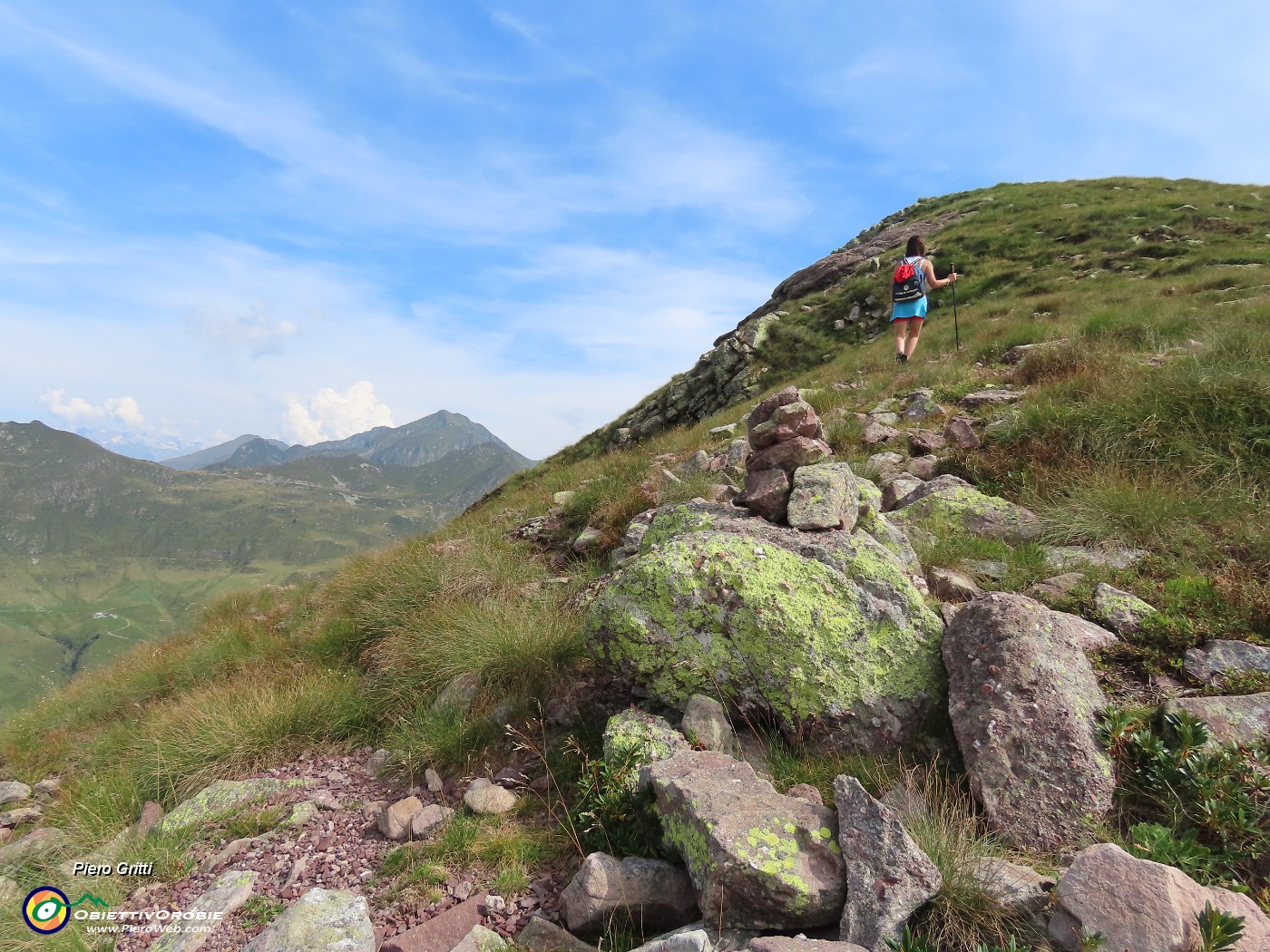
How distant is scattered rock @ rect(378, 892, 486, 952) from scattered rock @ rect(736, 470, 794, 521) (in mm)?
4484

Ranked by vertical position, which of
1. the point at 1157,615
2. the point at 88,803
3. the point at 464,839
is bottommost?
the point at 88,803

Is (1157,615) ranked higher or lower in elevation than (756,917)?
higher

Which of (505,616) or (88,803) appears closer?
(88,803)

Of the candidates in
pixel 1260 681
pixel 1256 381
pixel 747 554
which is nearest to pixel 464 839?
pixel 747 554

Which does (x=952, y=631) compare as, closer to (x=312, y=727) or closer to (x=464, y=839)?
(x=464, y=839)

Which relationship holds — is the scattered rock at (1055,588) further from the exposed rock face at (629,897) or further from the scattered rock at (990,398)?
the scattered rock at (990,398)

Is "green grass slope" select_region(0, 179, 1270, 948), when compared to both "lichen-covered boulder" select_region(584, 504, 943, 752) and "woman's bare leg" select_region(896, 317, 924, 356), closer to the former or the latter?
"lichen-covered boulder" select_region(584, 504, 943, 752)

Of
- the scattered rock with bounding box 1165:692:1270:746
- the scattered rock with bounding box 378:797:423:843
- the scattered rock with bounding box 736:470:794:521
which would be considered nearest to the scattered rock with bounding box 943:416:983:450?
the scattered rock with bounding box 736:470:794:521

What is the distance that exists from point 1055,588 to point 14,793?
38.8 feet

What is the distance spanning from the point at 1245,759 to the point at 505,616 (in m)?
5.77

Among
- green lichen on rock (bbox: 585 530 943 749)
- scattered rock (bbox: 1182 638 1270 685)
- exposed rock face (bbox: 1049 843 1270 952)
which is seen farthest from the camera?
green lichen on rock (bbox: 585 530 943 749)

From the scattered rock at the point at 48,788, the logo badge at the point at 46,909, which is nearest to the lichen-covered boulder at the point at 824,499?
the logo badge at the point at 46,909

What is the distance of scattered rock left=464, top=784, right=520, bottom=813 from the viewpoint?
4316 millimetres

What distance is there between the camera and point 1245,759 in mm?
2967
